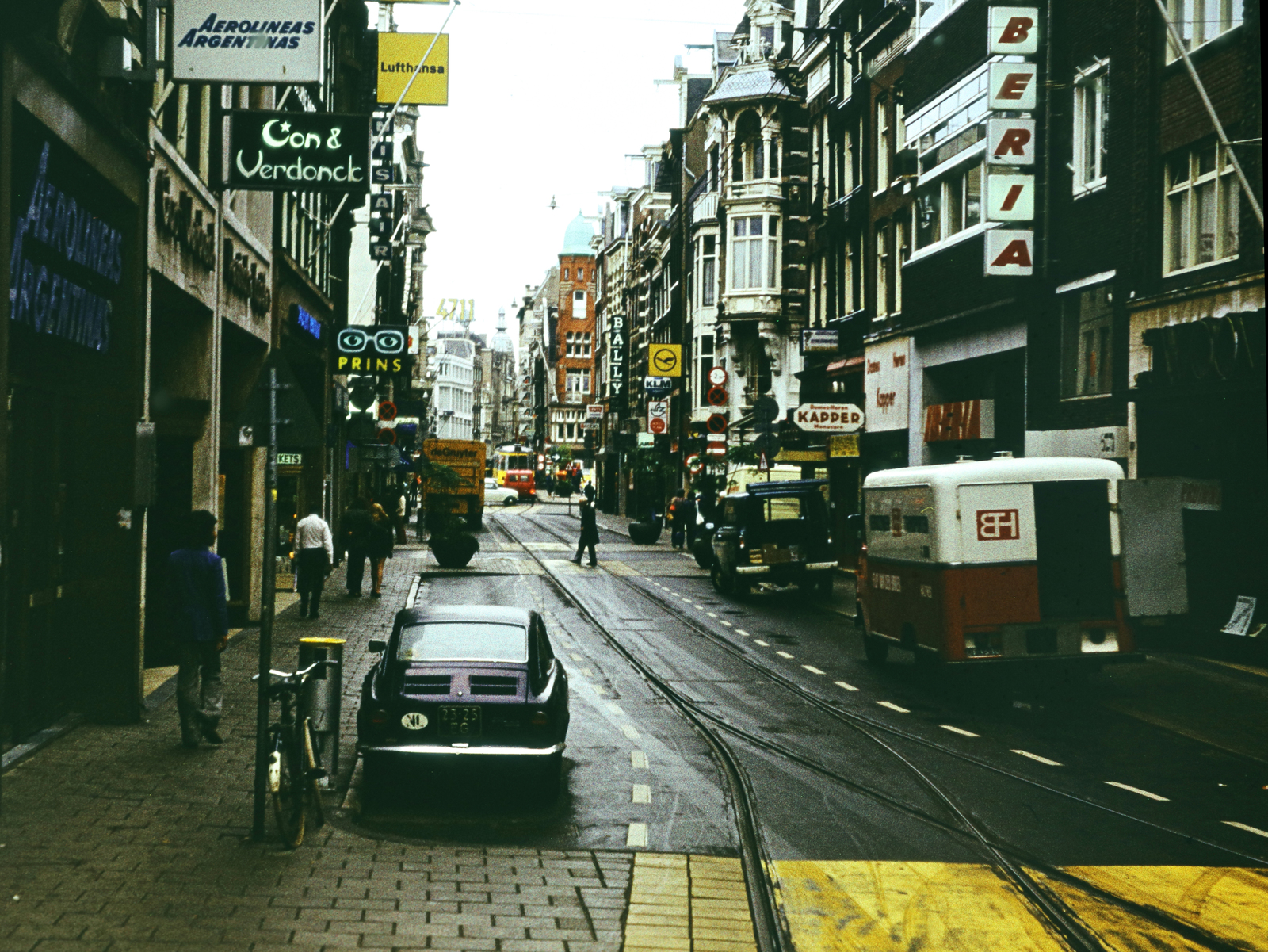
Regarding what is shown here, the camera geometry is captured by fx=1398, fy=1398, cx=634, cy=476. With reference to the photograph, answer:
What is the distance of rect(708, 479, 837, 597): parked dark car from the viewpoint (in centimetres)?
2770

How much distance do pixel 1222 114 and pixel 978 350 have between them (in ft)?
31.0

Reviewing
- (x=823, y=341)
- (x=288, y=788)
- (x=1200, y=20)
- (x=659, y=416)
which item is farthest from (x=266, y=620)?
(x=659, y=416)

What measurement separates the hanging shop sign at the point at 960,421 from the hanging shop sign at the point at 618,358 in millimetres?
54659

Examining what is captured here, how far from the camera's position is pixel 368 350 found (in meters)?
33.5

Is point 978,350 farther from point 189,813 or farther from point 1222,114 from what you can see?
point 189,813

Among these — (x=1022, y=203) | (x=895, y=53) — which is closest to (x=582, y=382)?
(x=895, y=53)

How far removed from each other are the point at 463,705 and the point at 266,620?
→ 1.63 m

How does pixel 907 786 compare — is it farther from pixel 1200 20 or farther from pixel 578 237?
pixel 578 237

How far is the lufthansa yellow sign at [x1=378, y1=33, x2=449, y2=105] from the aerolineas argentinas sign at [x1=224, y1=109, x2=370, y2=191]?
15855 mm

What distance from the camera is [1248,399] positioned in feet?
56.6

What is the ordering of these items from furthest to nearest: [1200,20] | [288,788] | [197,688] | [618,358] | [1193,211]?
[618,358] < [1193,211] < [1200,20] < [197,688] < [288,788]

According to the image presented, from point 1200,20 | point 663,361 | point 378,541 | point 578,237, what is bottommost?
point 378,541

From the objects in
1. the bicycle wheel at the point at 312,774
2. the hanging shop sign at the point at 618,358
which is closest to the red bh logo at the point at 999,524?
the bicycle wheel at the point at 312,774

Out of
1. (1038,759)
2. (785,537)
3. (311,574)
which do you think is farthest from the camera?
(785,537)
